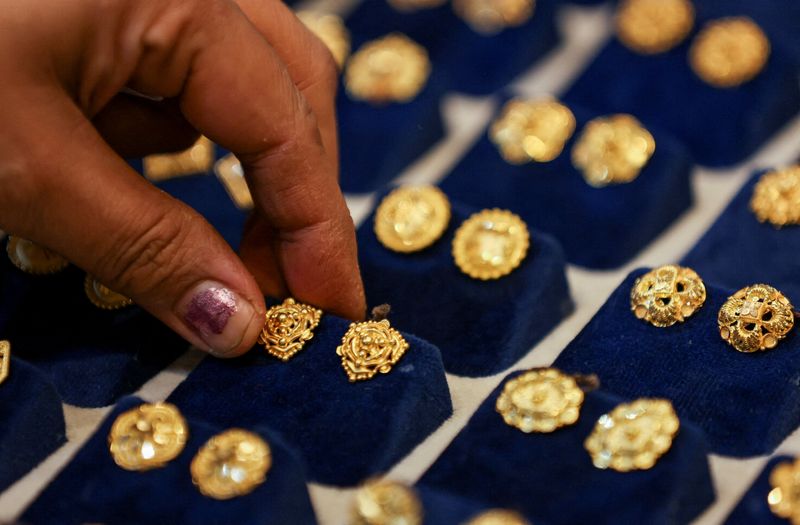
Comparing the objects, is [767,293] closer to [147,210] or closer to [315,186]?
[315,186]

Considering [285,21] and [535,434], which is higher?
[285,21]

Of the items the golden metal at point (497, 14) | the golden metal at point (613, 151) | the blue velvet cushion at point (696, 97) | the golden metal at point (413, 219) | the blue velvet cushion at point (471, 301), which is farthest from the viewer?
the golden metal at point (497, 14)

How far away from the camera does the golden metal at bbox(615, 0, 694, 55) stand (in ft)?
6.84

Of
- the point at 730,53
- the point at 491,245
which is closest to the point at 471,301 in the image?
the point at 491,245

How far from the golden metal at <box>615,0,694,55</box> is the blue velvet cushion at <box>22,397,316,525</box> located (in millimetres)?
1122

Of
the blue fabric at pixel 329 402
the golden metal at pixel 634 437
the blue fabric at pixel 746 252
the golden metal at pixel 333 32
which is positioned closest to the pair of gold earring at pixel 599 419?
the golden metal at pixel 634 437

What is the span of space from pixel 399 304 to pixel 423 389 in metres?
0.23

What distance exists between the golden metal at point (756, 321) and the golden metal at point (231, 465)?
1.90ft

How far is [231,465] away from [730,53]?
118 cm

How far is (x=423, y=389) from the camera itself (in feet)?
4.69

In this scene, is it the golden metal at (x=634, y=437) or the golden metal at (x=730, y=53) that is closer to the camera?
the golden metal at (x=634, y=437)

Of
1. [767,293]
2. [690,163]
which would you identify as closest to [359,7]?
[690,163]

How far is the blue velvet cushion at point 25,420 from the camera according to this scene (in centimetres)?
142

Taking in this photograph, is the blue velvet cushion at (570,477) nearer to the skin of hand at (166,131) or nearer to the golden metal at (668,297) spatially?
→ the golden metal at (668,297)
